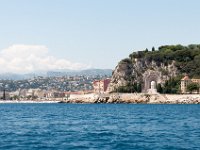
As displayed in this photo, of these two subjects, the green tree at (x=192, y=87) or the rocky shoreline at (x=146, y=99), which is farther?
the green tree at (x=192, y=87)

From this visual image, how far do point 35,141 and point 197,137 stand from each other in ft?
33.7

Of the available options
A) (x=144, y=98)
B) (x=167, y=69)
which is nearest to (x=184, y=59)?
(x=167, y=69)

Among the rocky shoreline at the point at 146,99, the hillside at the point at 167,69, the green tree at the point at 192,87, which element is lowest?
the rocky shoreline at the point at 146,99

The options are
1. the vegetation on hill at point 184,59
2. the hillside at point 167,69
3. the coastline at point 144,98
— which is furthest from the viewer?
the vegetation on hill at point 184,59

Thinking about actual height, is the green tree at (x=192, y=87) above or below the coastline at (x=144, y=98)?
above

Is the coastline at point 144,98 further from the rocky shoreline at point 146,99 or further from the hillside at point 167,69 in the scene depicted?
the hillside at point 167,69

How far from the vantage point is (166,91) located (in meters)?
175

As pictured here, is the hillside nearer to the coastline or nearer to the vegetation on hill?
the vegetation on hill

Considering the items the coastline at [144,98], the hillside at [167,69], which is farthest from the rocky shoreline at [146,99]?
the hillside at [167,69]

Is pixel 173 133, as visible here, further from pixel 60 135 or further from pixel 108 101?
pixel 108 101

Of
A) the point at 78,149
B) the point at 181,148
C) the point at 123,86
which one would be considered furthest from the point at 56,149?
the point at 123,86

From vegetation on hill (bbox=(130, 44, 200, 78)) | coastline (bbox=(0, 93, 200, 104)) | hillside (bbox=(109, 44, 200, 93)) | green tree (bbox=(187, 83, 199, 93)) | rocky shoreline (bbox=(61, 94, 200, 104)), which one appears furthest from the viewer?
vegetation on hill (bbox=(130, 44, 200, 78))

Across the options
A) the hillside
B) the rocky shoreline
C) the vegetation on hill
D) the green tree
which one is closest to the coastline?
the rocky shoreline

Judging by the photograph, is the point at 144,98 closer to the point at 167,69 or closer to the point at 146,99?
the point at 146,99
